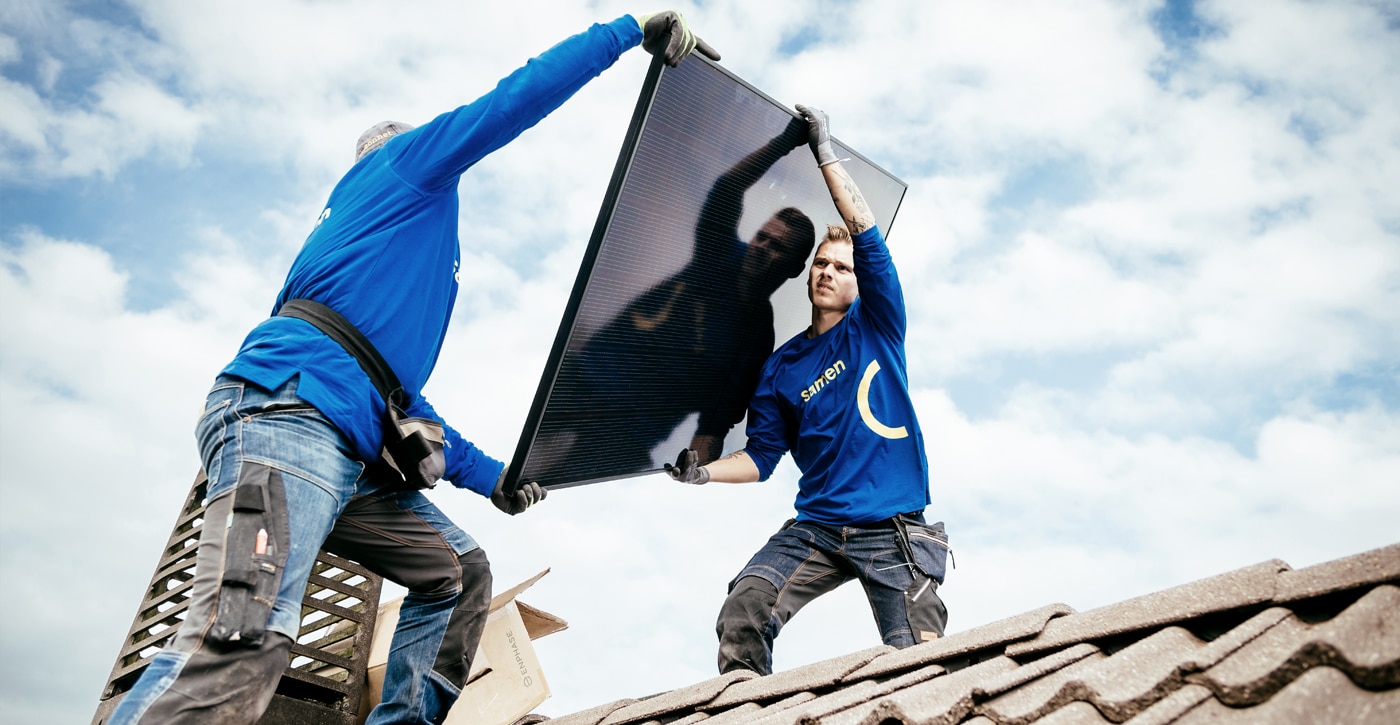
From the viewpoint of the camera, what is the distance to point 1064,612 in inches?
122

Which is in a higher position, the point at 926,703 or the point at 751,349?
the point at 751,349

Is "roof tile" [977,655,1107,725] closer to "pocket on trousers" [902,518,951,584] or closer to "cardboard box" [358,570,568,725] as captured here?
"pocket on trousers" [902,518,951,584]

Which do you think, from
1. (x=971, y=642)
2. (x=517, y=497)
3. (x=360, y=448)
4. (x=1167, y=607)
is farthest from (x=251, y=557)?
(x=1167, y=607)

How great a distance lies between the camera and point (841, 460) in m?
4.77

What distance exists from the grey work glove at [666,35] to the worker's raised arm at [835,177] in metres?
1.02

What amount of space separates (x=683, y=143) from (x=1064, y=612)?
2.50m

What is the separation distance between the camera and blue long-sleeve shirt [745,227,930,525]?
15.4 feet

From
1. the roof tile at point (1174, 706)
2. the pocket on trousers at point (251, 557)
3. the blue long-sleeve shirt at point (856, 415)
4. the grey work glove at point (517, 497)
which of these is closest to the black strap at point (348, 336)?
the pocket on trousers at point (251, 557)

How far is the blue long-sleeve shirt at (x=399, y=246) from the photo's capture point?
332cm

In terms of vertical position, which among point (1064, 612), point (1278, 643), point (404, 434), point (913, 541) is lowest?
point (1278, 643)

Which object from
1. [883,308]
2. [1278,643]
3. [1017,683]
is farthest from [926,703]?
[883,308]

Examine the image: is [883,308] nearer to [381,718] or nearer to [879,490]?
[879,490]

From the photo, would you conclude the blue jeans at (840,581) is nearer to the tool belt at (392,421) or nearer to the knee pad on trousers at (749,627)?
the knee pad on trousers at (749,627)

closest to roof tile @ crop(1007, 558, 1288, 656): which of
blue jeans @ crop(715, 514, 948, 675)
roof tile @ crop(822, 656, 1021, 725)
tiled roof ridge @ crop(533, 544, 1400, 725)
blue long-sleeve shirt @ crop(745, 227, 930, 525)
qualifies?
tiled roof ridge @ crop(533, 544, 1400, 725)
